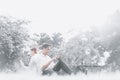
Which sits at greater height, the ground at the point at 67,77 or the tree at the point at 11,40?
the tree at the point at 11,40

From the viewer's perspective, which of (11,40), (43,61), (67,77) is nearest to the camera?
(67,77)

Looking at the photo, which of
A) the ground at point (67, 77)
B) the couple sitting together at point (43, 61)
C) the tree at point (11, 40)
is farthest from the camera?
the tree at point (11, 40)

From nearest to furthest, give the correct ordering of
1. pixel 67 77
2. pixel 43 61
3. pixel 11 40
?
pixel 67 77 < pixel 43 61 < pixel 11 40

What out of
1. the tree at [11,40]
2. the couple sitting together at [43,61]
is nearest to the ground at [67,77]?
the couple sitting together at [43,61]

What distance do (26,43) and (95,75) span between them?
40.5 meters

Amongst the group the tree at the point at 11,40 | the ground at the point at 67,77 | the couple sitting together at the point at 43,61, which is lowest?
the ground at the point at 67,77

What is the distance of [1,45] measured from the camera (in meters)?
40.3

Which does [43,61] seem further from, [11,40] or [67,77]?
[11,40]

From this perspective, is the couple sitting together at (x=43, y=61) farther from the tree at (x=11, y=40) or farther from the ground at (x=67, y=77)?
the tree at (x=11, y=40)

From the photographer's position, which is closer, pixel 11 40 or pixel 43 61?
pixel 43 61

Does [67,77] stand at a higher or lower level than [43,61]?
lower

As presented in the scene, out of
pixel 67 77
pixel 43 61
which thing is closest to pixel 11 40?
pixel 43 61

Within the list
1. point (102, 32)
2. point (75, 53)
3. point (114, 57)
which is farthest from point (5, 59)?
point (102, 32)

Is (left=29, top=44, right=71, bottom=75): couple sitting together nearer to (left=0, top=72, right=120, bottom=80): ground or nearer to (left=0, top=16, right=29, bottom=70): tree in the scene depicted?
(left=0, top=72, right=120, bottom=80): ground
